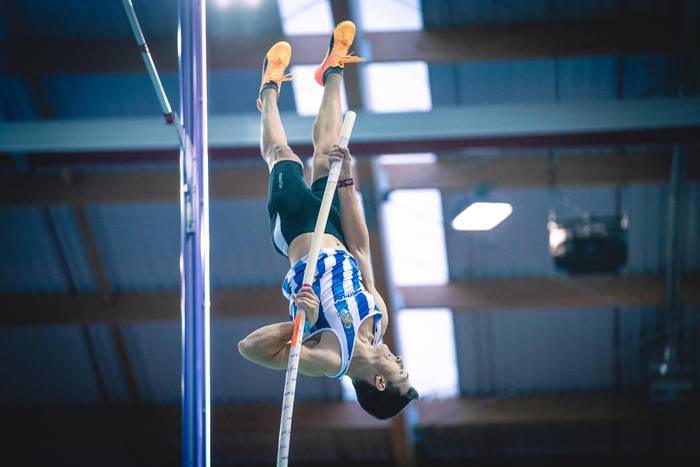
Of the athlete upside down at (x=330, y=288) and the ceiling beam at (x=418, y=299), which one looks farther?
the ceiling beam at (x=418, y=299)

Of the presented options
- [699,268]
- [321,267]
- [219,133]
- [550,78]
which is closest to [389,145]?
[219,133]

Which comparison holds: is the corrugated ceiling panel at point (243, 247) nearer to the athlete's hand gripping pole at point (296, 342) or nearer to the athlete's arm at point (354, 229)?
the athlete's arm at point (354, 229)

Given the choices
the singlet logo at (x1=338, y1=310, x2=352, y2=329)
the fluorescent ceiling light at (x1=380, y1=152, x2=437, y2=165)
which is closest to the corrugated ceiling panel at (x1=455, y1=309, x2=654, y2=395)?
the fluorescent ceiling light at (x1=380, y1=152, x2=437, y2=165)

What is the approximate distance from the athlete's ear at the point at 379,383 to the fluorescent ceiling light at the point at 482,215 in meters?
3.25

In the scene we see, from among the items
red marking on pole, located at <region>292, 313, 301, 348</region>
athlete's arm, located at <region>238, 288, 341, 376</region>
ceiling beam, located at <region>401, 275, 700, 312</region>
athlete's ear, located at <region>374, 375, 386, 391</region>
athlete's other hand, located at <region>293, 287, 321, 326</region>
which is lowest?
ceiling beam, located at <region>401, 275, 700, 312</region>

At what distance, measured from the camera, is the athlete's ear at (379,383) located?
13.5ft

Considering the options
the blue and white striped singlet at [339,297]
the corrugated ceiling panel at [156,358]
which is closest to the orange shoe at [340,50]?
the blue and white striped singlet at [339,297]

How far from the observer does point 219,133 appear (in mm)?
7055

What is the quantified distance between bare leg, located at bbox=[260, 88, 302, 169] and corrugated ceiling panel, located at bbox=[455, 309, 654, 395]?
5110 millimetres

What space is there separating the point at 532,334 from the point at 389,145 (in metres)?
3.41

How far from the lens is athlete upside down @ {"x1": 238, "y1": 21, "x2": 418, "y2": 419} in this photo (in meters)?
3.97

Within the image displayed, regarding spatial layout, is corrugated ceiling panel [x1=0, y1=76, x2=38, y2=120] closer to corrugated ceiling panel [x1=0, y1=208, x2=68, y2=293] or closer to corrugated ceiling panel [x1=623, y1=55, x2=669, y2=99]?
corrugated ceiling panel [x1=0, y1=208, x2=68, y2=293]

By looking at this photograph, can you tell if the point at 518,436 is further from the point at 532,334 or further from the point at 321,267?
the point at 321,267

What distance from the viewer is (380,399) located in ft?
13.5
